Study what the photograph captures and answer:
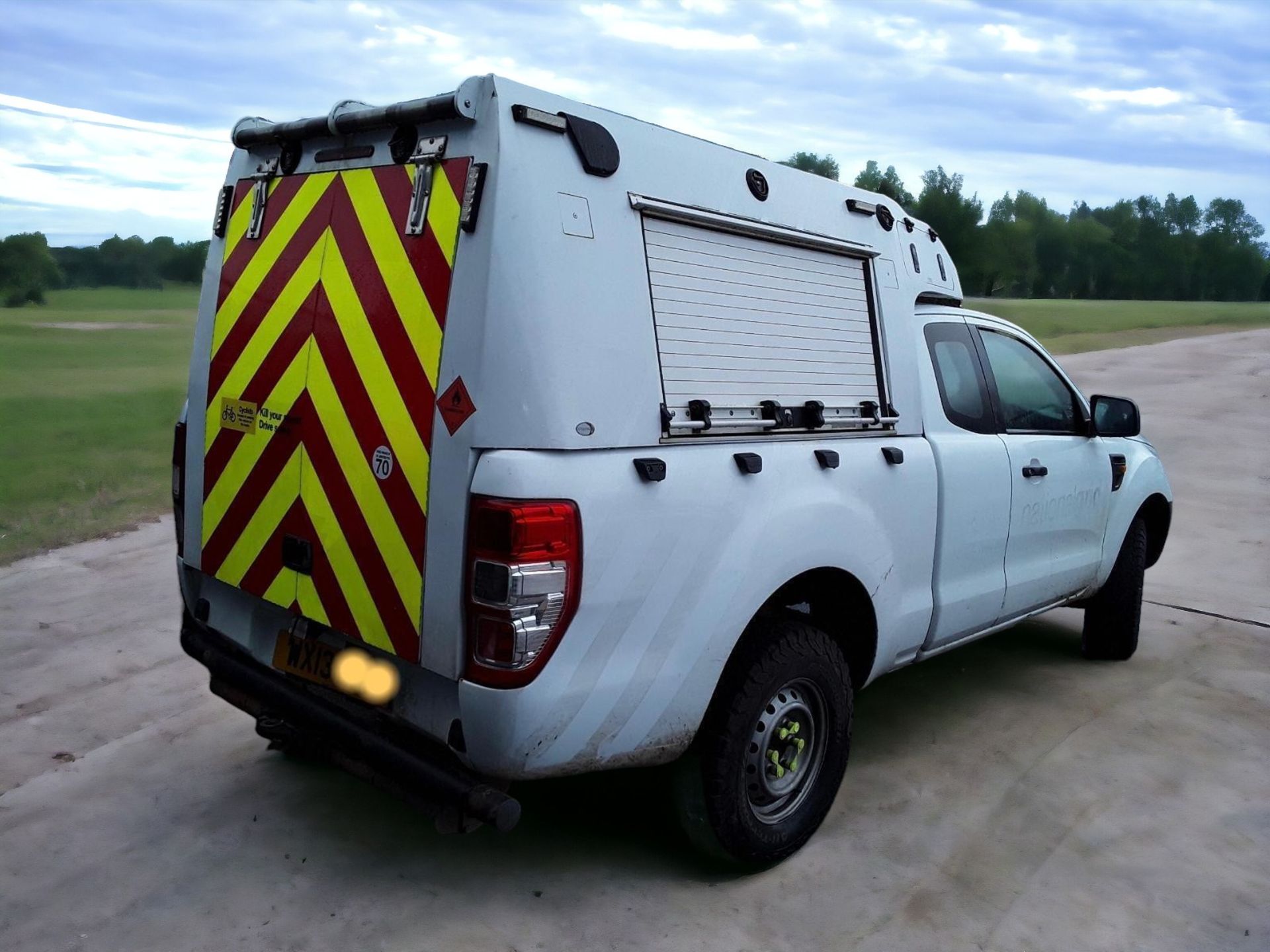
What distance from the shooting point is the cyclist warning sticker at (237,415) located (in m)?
3.25

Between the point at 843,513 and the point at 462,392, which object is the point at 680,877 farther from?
the point at 462,392

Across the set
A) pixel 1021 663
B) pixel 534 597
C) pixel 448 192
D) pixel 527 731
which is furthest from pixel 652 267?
pixel 1021 663

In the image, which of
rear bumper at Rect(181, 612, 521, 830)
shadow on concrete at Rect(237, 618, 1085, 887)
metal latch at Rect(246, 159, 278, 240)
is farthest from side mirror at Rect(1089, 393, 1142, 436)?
metal latch at Rect(246, 159, 278, 240)

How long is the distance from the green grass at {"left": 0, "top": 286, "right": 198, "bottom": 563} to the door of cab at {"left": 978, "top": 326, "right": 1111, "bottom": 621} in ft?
21.7

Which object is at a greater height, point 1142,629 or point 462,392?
point 462,392

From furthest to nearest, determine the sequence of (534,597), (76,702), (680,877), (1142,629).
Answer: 1. (1142,629)
2. (76,702)
3. (680,877)
4. (534,597)

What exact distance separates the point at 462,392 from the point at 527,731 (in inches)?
33.9

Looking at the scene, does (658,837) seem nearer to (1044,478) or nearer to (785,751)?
(785,751)

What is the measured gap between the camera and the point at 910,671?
537 cm

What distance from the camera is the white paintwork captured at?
2.57m

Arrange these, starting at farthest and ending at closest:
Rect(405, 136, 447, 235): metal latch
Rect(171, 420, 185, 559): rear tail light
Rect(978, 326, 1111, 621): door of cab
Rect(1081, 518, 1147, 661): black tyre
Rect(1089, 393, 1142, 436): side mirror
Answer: Rect(1081, 518, 1147, 661): black tyre
Rect(1089, 393, 1142, 436): side mirror
Rect(978, 326, 1111, 621): door of cab
Rect(171, 420, 185, 559): rear tail light
Rect(405, 136, 447, 235): metal latch

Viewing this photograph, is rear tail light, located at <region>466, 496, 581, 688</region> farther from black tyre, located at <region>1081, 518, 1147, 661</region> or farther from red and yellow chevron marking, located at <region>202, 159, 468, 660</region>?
black tyre, located at <region>1081, 518, 1147, 661</region>

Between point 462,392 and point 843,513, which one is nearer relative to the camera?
point 462,392

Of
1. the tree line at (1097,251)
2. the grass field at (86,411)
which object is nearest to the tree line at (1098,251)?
the tree line at (1097,251)
